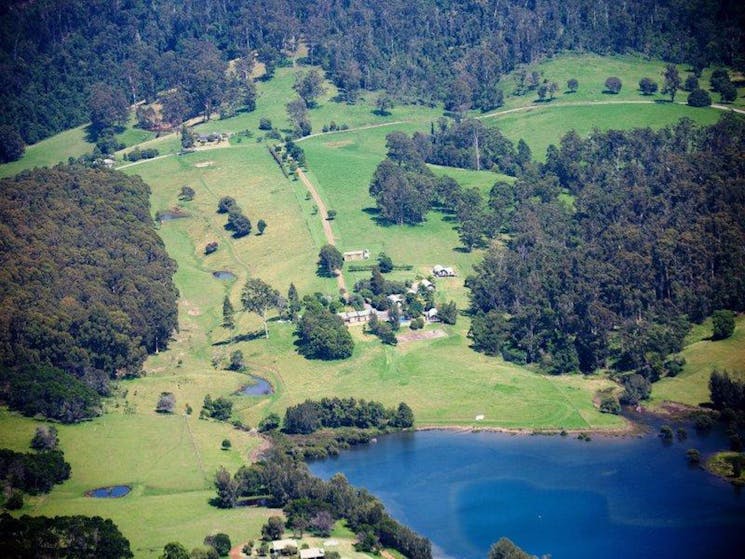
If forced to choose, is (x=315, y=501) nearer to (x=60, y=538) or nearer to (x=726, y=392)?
(x=60, y=538)

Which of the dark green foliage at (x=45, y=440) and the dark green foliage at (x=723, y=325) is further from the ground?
the dark green foliage at (x=45, y=440)

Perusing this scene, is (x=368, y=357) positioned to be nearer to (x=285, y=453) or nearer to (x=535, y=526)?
(x=285, y=453)

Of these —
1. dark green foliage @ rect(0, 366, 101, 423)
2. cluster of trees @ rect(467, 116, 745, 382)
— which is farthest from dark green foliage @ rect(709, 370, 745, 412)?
dark green foliage @ rect(0, 366, 101, 423)

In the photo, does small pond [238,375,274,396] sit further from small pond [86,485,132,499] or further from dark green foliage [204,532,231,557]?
dark green foliage [204,532,231,557]

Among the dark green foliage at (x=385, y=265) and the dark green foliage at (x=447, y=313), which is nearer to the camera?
the dark green foliage at (x=447, y=313)

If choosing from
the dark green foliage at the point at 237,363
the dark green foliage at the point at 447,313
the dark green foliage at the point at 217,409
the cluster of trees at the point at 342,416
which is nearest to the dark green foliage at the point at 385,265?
the dark green foliage at the point at 447,313

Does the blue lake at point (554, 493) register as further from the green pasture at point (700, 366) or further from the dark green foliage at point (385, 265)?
the dark green foliage at point (385, 265)
